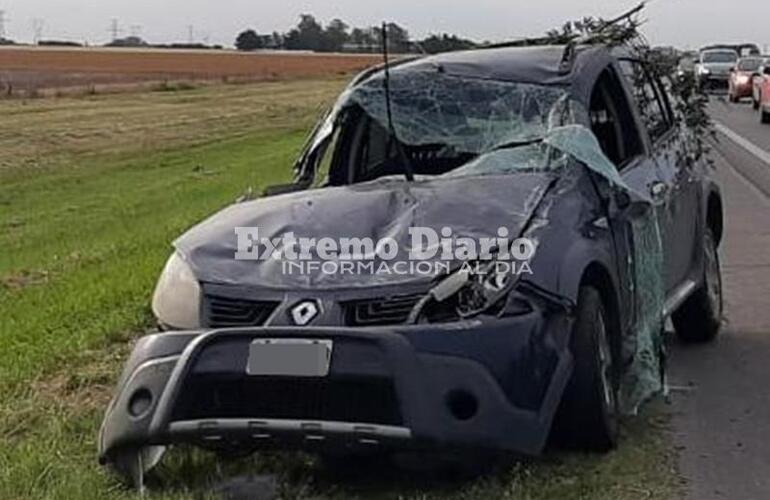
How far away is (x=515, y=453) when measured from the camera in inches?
199

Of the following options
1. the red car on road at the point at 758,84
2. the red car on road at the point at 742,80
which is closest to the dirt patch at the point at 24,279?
the red car on road at the point at 758,84

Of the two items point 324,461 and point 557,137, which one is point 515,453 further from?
point 557,137

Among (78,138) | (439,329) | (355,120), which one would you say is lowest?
(78,138)

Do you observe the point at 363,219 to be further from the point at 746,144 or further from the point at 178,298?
the point at 746,144

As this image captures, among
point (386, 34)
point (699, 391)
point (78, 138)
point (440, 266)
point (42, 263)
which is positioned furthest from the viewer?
point (78, 138)

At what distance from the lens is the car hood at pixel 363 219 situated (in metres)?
5.27

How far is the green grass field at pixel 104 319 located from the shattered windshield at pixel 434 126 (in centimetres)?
137

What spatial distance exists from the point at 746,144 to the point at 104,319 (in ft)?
62.3

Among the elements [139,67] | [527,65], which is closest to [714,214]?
[527,65]

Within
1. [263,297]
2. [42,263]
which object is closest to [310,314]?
[263,297]

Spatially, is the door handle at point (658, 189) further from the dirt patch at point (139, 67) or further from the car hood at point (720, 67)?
the dirt patch at point (139, 67)

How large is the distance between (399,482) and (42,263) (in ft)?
29.1

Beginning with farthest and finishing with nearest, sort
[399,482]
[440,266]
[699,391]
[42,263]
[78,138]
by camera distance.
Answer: [78,138] < [42,263] < [699,391] < [399,482] < [440,266]

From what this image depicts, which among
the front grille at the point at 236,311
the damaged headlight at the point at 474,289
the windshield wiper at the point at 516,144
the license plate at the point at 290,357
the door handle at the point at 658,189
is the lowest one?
the license plate at the point at 290,357
